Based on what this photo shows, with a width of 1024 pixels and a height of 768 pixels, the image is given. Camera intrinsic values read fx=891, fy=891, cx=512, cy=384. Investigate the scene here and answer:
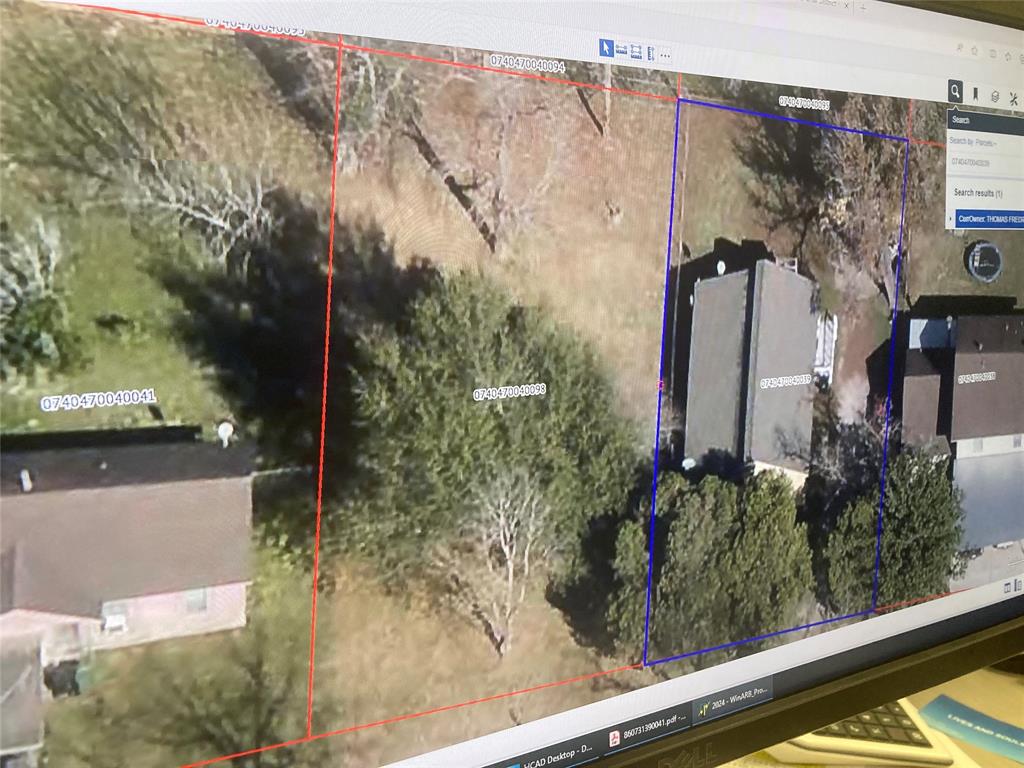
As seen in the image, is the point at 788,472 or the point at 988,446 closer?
the point at 788,472

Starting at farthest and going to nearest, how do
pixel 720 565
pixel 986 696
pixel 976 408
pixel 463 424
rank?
pixel 986 696, pixel 976 408, pixel 720 565, pixel 463 424

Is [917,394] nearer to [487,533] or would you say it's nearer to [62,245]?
[487,533]

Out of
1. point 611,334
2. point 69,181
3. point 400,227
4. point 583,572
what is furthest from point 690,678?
point 69,181

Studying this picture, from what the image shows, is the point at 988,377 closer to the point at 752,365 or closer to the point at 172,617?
the point at 752,365

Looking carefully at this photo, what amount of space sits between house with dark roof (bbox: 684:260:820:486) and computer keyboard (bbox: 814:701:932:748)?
0.80 ft

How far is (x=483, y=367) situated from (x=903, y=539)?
0.37 m

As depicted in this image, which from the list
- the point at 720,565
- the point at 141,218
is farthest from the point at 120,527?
the point at 720,565

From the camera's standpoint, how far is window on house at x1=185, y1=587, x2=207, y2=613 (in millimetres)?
379

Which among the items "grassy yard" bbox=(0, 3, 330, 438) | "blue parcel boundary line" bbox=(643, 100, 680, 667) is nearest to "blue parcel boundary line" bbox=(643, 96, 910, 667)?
"blue parcel boundary line" bbox=(643, 100, 680, 667)

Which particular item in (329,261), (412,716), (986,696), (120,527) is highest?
(329,261)

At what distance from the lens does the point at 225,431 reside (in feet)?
1.24

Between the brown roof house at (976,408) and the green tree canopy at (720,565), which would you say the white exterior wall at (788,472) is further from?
the brown roof house at (976,408)

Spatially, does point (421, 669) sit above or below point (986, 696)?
above

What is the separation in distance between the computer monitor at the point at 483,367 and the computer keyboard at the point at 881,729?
0.23 ft
